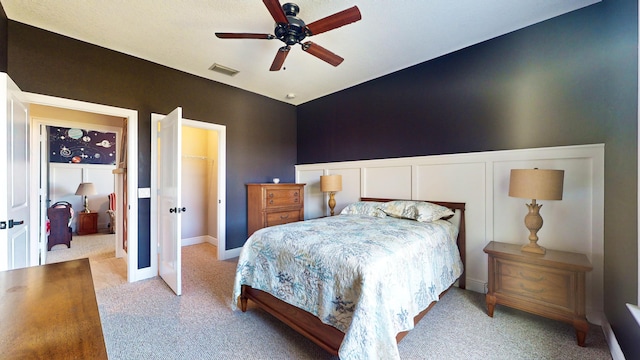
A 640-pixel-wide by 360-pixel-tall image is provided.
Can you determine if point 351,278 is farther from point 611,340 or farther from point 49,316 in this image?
point 611,340

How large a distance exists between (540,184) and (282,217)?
10.4ft

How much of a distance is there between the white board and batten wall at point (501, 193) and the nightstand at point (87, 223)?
19.3 feet

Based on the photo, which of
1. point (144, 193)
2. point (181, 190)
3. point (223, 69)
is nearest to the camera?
point (144, 193)

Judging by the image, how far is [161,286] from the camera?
296cm

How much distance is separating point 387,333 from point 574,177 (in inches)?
88.4

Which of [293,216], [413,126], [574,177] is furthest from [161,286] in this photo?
[574,177]

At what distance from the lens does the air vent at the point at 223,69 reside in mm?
3402

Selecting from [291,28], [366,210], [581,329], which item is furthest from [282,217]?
[581,329]

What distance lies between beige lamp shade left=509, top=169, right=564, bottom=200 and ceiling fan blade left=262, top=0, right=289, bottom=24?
7.59ft

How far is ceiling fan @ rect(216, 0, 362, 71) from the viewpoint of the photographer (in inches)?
72.4

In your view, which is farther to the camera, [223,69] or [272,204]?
[272,204]

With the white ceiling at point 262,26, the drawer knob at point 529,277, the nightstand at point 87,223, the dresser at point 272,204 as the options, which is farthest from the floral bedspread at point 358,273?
the nightstand at point 87,223

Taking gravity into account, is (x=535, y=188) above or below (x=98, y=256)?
above

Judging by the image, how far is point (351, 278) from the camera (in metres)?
1.57
